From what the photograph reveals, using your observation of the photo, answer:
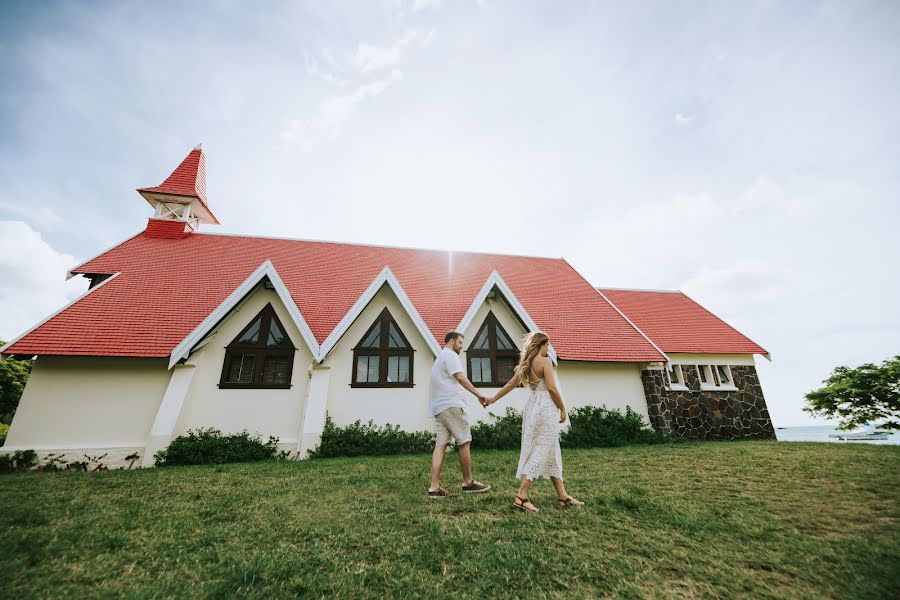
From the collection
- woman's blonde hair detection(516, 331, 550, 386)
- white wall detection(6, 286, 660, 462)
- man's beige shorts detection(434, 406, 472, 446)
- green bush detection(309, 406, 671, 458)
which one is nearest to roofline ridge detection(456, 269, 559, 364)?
white wall detection(6, 286, 660, 462)

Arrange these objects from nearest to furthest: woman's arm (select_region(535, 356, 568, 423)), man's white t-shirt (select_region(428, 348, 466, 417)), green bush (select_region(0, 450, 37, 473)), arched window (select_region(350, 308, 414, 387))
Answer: woman's arm (select_region(535, 356, 568, 423)) < man's white t-shirt (select_region(428, 348, 466, 417)) < green bush (select_region(0, 450, 37, 473)) < arched window (select_region(350, 308, 414, 387))

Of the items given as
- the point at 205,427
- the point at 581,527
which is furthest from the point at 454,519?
the point at 205,427

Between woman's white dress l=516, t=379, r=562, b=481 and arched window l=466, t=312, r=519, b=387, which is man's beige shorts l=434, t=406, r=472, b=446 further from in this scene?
arched window l=466, t=312, r=519, b=387

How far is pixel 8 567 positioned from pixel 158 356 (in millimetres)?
7754

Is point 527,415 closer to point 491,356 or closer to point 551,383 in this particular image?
point 551,383

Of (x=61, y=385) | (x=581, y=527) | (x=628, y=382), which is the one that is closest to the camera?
(x=581, y=527)

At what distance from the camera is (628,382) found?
1223 cm

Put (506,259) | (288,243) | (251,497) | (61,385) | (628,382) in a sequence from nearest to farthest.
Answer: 1. (251,497)
2. (61,385)
3. (628,382)
4. (288,243)
5. (506,259)

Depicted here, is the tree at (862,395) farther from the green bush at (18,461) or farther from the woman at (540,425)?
the green bush at (18,461)

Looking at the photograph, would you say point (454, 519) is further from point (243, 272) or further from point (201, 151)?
point (201, 151)

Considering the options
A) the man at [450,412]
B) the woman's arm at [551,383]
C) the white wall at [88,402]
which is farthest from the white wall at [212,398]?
the woman's arm at [551,383]

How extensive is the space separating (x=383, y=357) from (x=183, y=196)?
12814mm

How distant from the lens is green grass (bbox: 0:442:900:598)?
2.56m

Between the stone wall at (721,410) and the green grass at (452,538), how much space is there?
25.4 ft
